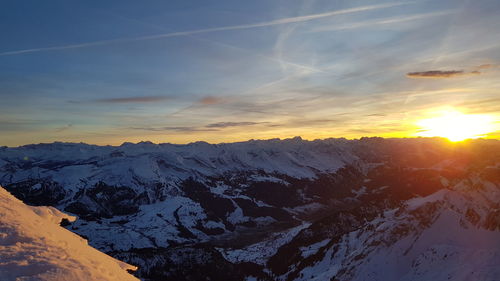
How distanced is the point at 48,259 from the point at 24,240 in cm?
199

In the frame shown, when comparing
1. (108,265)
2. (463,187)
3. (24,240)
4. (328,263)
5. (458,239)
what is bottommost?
(328,263)

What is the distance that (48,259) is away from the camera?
41.2ft

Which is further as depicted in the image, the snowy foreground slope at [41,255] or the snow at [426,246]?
the snow at [426,246]

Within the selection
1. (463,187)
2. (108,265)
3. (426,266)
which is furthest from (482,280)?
(108,265)

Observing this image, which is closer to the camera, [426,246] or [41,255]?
[41,255]

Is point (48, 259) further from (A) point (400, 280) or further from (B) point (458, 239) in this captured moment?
(B) point (458, 239)

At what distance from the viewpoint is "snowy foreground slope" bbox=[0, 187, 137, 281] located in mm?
11562

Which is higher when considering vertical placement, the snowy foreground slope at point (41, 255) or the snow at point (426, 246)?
the snowy foreground slope at point (41, 255)

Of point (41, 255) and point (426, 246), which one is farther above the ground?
point (41, 255)

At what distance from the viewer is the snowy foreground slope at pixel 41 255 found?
11562 millimetres

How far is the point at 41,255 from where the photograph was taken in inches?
504

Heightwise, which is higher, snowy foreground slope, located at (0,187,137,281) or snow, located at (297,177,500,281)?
snowy foreground slope, located at (0,187,137,281)

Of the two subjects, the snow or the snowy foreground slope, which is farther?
the snow

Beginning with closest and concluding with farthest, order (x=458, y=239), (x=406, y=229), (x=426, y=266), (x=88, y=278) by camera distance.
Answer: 1. (x=88, y=278)
2. (x=426, y=266)
3. (x=458, y=239)
4. (x=406, y=229)
